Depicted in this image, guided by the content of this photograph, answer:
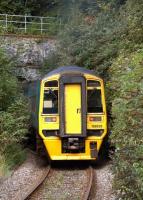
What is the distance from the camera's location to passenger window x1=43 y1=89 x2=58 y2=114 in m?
16.5

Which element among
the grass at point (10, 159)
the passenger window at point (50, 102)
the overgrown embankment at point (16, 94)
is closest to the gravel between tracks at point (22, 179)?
the grass at point (10, 159)

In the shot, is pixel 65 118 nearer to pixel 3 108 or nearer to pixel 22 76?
pixel 3 108

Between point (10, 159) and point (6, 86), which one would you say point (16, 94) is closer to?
point (6, 86)

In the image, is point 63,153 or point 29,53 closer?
point 63,153

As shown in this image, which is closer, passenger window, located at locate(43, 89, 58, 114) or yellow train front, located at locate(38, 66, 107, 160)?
yellow train front, located at locate(38, 66, 107, 160)

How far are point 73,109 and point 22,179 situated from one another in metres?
3.02

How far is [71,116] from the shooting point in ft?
53.0

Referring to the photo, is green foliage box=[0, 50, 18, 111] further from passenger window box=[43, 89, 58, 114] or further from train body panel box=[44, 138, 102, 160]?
train body panel box=[44, 138, 102, 160]

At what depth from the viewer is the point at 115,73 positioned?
60.0ft

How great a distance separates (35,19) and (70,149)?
20710 millimetres

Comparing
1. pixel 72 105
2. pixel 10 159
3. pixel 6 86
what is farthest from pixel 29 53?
pixel 10 159

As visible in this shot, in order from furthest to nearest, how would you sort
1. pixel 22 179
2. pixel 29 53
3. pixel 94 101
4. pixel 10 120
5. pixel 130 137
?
pixel 29 53 → pixel 10 120 → pixel 94 101 → pixel 22 179 → pixel 130 137

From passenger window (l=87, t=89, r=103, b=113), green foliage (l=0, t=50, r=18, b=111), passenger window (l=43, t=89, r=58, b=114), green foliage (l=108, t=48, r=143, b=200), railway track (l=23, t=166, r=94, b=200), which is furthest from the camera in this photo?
green foliage (l=0, t=50, r=18, b=111)

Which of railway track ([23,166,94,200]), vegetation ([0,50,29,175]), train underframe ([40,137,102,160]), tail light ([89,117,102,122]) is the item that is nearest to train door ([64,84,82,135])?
train underframe ([40,137,102,160])
